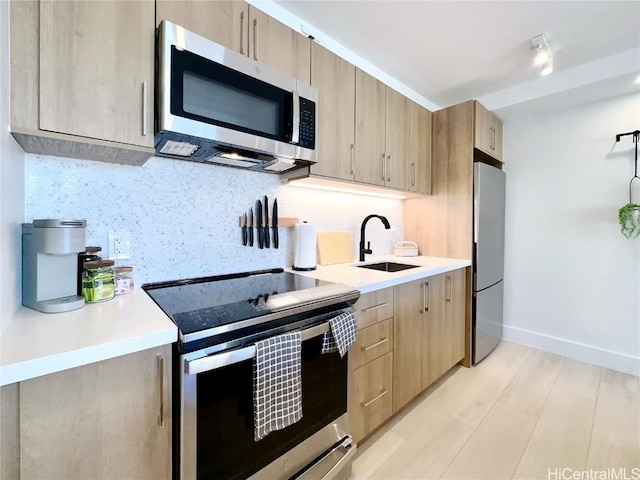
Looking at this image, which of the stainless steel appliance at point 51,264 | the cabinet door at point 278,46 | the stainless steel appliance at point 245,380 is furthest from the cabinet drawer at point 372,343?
the cabinet door at point 278,46

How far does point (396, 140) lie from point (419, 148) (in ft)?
1.17

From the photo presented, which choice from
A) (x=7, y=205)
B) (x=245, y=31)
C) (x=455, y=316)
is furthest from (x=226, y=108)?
(x=455, y=316)

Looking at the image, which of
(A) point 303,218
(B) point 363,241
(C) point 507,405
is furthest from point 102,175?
(C) point 507,405

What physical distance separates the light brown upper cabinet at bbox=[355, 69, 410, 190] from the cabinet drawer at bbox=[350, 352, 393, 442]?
3.69ft

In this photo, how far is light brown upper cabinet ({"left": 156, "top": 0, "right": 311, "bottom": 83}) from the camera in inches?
44.4

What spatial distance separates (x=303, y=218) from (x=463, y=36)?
160cm

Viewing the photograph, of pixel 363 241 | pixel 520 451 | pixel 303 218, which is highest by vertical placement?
pixel 303 218

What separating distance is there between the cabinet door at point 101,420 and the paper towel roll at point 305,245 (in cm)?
105

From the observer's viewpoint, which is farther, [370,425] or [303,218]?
[303,218]

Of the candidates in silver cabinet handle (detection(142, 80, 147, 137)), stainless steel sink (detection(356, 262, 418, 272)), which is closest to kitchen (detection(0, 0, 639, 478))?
stainless steel sink (detection(356, 262, 418, 272))

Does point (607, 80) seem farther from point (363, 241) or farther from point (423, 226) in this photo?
point (363, 241)

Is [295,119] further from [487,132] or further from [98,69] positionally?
[487,132]

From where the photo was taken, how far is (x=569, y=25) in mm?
1783

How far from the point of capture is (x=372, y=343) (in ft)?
4.85
